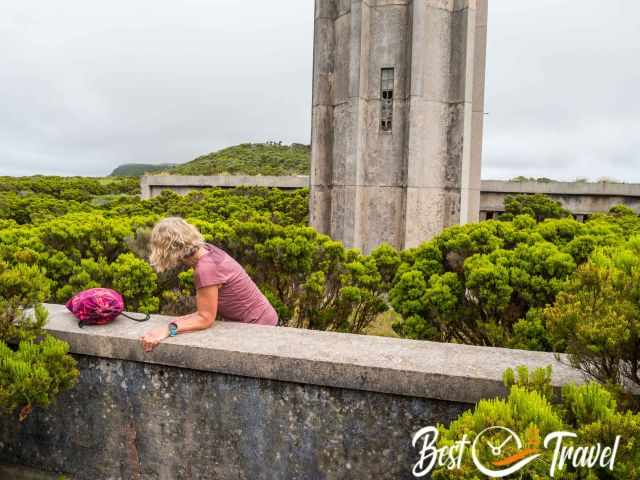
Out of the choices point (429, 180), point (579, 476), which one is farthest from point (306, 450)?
point (429, 180)

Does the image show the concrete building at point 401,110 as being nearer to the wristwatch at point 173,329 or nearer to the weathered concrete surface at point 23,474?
the wristwatch at point 173,329

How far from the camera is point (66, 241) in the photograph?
6930mm

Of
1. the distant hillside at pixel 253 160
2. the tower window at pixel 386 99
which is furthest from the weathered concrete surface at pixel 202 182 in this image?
the distant hillside at pixel 253 160

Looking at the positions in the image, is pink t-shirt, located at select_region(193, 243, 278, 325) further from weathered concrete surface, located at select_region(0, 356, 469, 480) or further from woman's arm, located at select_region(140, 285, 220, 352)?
weathered concrete surface, located at select_region(0, 356, 469, 480)

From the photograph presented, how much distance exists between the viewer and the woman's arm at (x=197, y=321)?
3.18m

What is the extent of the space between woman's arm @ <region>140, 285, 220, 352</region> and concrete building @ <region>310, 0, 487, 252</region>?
7717mm

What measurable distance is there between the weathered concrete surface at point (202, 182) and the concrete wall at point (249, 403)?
2186 centimetres

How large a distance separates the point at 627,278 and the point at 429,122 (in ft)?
28.7

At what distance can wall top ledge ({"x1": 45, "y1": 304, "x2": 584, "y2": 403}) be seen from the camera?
2725mm

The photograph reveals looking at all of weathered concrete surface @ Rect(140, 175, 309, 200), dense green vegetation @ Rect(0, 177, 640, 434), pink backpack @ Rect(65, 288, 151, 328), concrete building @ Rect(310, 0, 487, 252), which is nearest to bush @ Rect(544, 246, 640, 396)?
A: dense green vegetation @ Rect(0, 177, 640, 434)

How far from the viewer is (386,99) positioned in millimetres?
10922

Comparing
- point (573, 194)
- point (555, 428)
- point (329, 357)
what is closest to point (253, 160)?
point (573, 194)

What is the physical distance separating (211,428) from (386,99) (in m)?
9.06

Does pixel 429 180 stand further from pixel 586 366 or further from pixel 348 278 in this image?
pixel 586 366
